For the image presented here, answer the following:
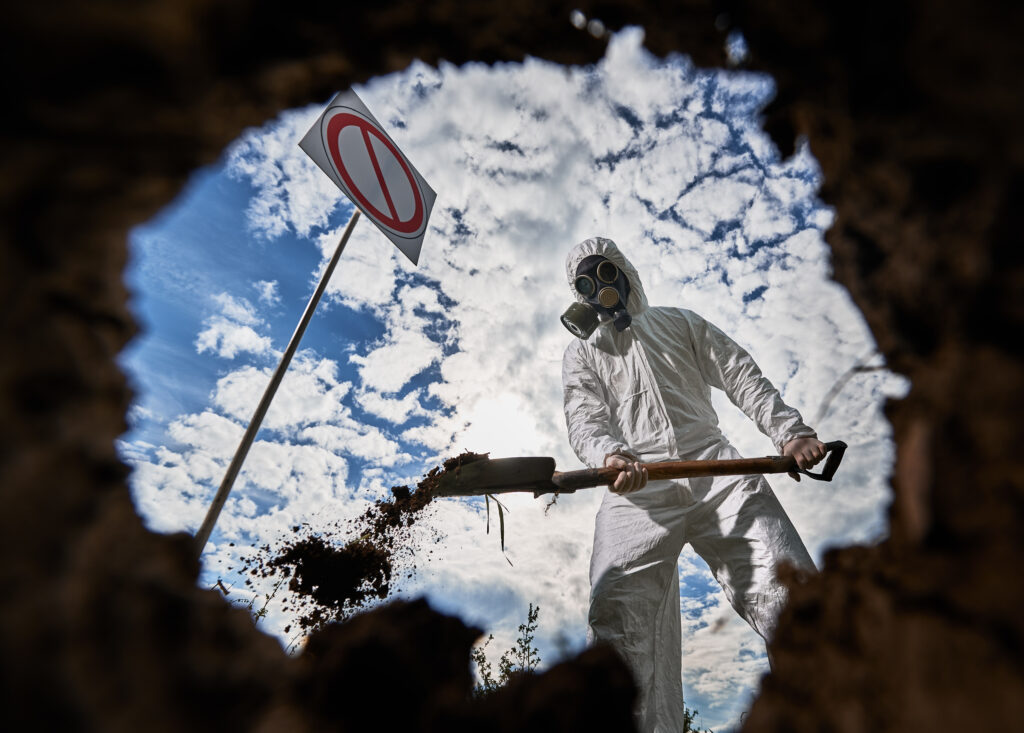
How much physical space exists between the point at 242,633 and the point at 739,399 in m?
3.29

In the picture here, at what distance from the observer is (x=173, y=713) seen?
590 millimetres

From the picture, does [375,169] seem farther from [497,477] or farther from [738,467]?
[738,467]

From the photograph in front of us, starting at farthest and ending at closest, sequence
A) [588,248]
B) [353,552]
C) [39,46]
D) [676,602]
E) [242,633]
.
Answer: [588,248], [676,602], [353,552], [242,633], [39,46]

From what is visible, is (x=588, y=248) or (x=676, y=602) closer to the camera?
(x=676, y=602)

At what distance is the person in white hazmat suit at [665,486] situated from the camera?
254 centimetres

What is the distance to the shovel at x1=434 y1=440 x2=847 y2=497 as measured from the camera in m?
2.71

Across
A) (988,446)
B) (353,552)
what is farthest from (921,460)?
(353,552)

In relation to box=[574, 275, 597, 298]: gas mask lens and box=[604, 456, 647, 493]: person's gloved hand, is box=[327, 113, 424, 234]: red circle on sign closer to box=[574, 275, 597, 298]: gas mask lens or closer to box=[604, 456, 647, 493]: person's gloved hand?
box=[574, 275, 597, 298]: gas mask lens

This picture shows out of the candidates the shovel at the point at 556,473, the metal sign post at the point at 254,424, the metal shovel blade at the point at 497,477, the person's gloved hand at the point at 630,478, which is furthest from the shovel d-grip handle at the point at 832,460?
the metal sign post at the point at 254,424

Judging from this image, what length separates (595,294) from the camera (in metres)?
4.20

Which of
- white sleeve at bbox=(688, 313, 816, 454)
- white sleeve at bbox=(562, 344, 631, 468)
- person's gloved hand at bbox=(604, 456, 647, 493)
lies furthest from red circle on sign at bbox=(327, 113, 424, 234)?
person's gloved hand at bbox=(604, 456, 647, 493)

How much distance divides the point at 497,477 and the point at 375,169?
12.0 ft

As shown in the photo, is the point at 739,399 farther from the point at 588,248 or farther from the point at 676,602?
the point at 588,248

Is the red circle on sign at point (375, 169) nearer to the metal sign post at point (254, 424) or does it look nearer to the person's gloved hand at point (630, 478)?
the metal sign post at point (254, 424)
